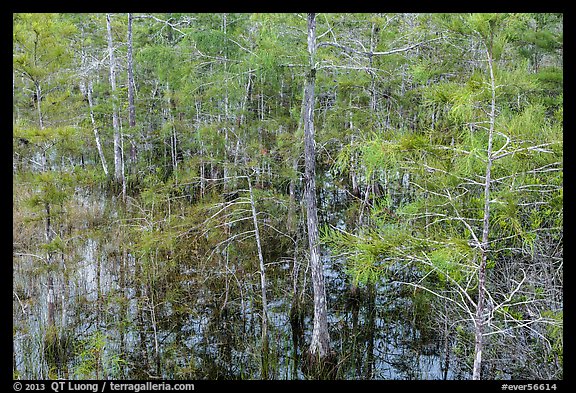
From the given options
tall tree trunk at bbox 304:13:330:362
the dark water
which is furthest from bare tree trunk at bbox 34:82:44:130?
tall tree trunk at bbox 304:13:330:362

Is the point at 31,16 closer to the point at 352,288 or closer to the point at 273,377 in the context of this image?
the point at 273,377

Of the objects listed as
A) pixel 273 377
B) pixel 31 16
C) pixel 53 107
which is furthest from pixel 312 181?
pixel 31 16

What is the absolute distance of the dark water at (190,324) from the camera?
23.8 feet

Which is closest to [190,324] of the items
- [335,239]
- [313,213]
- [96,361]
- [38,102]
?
[96,361]

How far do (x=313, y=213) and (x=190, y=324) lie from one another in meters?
3.42

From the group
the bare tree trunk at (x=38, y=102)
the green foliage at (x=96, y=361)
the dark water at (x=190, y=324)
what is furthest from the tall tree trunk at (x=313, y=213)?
the bare tree trunk at (x=38, y=102)

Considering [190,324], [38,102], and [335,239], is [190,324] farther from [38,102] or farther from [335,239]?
[38,102]

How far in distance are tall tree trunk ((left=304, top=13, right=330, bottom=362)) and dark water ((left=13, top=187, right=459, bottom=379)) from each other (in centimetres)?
48

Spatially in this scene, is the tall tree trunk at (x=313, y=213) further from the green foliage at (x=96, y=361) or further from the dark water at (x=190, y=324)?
the green foliage at (x=96, y=361)

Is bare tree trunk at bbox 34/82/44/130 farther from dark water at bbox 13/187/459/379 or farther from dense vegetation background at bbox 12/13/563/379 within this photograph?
dark water at bbox 13/187/459/379

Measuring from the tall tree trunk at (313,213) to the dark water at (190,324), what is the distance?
484mm

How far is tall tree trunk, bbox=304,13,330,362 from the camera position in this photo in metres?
6.97
